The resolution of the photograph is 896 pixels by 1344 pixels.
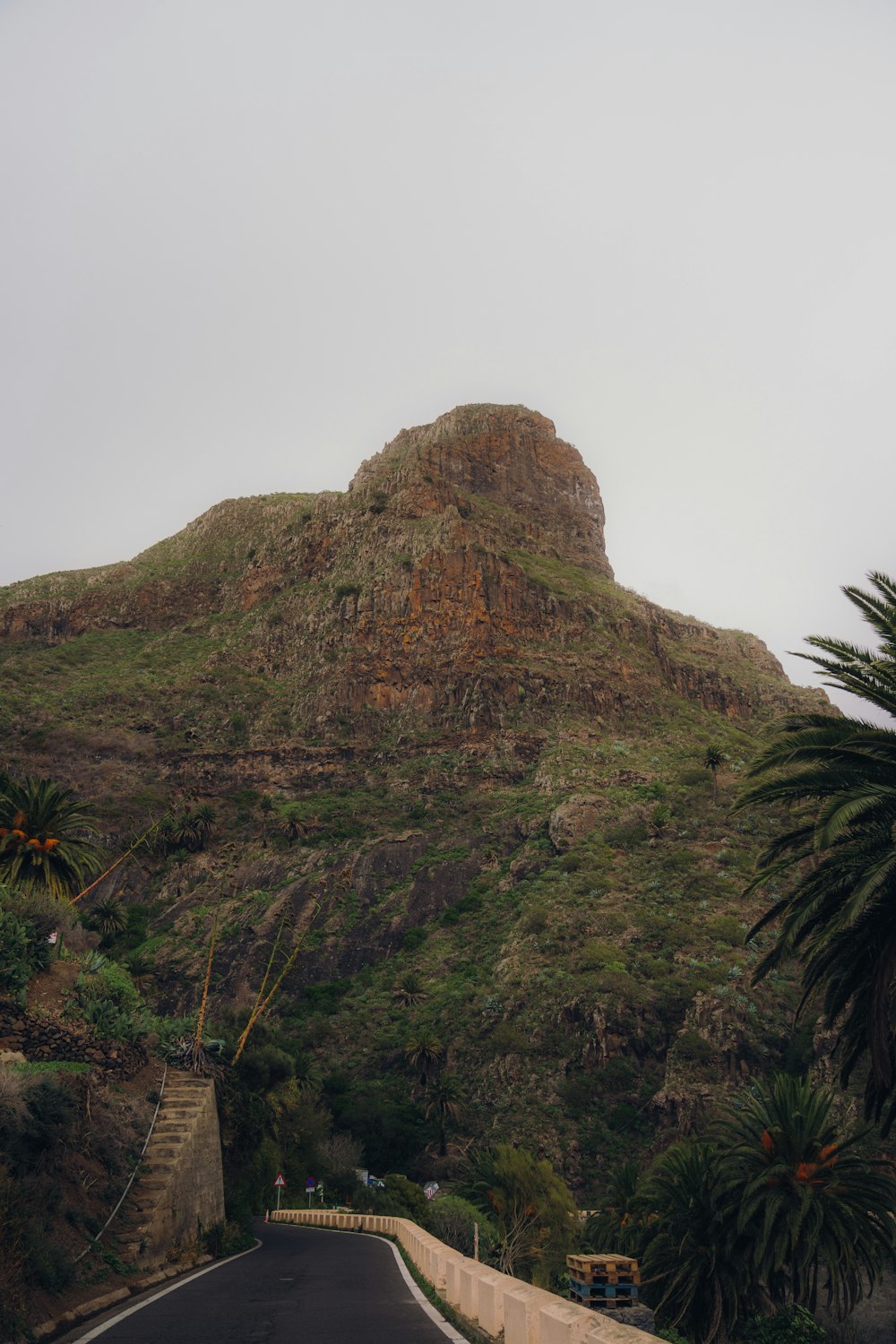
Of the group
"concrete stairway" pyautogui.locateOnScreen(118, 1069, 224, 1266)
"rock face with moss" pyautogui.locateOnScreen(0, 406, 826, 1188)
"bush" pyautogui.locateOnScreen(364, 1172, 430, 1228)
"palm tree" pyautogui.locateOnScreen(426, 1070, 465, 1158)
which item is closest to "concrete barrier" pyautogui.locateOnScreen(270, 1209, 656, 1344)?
"concrete stairway" pyautogui.locateOnScreen(118, 1069, 224, 1266)

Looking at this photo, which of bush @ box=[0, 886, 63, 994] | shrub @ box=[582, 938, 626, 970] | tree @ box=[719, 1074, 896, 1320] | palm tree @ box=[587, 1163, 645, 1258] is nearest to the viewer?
bush @ box=[0, 886, 63, 994]

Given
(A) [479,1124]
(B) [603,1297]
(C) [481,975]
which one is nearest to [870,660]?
(B) [603,1297]

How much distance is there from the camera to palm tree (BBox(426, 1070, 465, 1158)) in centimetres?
6288

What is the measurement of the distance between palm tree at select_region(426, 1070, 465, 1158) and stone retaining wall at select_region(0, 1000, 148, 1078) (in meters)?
47.9

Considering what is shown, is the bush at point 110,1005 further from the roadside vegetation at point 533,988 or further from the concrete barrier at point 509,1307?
the concrete barrier at point 509,1307

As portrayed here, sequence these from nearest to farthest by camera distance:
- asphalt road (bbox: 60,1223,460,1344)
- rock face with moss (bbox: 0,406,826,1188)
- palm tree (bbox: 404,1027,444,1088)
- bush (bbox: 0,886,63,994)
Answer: asphalt road (bbox: 60,1223,460,1344), bush (bbox: 0,886,63,994), rock face with moss (bbox: 0,406,826,1188), palm tree (bbox: 404,1027,444,1088)

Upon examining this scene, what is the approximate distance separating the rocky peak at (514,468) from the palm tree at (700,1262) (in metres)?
123

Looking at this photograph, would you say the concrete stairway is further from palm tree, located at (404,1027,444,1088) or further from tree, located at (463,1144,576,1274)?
palm tree, located at (404,1027,444,1088)

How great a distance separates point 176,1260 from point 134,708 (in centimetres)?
9744

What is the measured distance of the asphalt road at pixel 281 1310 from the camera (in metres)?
10.2

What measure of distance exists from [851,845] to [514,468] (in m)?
150

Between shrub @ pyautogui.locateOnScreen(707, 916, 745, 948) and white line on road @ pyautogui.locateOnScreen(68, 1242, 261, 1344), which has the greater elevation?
white line on road @ pyautogui.locateOnScreen(68, 1242, 261, 1344)

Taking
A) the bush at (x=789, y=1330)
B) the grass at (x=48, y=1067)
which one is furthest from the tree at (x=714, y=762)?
the grass at (x=48, y=1067)

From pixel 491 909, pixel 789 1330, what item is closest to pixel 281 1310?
pixel 789 1330
